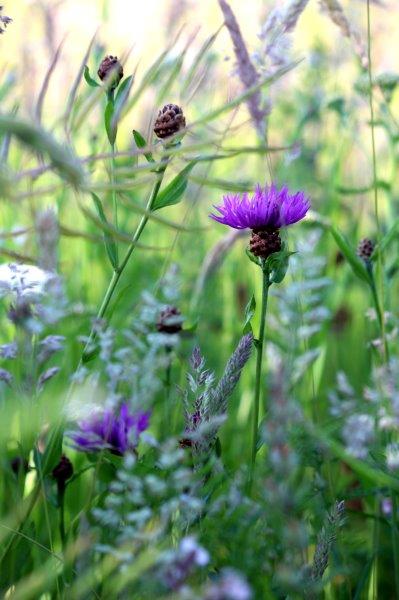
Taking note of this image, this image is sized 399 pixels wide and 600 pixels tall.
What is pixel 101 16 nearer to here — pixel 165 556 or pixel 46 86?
pixel 46 86

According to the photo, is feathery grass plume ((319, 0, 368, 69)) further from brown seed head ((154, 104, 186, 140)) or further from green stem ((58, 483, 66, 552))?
green stem ((58, 483, 66, 552))

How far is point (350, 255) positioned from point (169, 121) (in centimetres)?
22

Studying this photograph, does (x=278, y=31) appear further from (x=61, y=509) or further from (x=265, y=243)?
(x=61, y=509)

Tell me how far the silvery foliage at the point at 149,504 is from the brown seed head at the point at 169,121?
0.27 m

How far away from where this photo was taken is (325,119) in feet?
6.59

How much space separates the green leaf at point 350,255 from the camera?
73 centimetres

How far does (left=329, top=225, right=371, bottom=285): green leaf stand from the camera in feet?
2.39

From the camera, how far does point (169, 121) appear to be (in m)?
0.64

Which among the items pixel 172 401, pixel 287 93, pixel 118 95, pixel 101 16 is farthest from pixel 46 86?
pixel 287 93

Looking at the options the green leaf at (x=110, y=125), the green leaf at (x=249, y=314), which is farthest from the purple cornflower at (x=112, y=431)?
the green leaf at (x=110, y=125)

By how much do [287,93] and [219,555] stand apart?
2.08m

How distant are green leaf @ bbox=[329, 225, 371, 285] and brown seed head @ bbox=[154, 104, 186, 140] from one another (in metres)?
0.19

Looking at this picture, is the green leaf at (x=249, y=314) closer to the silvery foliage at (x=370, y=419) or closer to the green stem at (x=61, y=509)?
the silvery foliage at (x=370, y=419)

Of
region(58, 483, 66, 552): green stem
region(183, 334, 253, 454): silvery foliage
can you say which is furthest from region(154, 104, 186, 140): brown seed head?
region(58, 483, 66, 552): green stem
